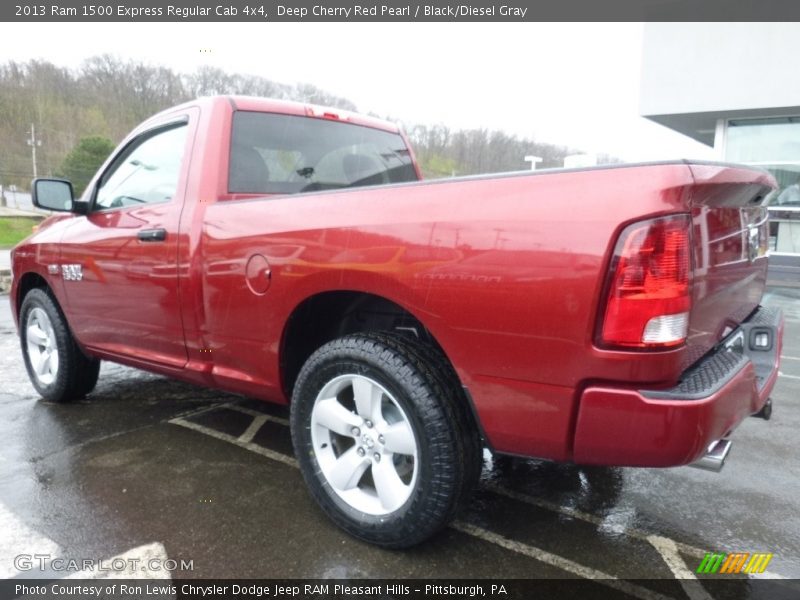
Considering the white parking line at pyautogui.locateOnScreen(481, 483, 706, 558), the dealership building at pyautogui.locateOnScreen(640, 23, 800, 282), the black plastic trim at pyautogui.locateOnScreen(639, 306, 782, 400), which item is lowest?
the white parking line at pyautogui.locateOnScreen(481, 483, 706, 558)

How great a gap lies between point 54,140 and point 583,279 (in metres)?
42.2

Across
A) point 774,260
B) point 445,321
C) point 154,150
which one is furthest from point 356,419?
point 774,260

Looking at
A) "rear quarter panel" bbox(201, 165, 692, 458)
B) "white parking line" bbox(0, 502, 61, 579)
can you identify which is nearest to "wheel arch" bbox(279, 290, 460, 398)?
"rear quarter panel" bbox(201, 165, 692, 458)

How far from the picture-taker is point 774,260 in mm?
13172

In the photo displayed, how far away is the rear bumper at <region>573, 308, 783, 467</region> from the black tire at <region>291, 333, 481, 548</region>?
434 millimetres

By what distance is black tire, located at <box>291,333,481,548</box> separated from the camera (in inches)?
76.2

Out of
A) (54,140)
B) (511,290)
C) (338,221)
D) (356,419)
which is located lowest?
(356,419)

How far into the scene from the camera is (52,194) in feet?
11.7

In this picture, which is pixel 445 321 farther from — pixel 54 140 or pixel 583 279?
pixel 54 140

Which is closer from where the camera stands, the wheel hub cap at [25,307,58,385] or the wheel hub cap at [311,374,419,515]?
the wheel hub cap at [311,374,419,515]

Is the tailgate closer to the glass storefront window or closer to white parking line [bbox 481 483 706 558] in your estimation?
white parking line [bbox 481 483 706 558]

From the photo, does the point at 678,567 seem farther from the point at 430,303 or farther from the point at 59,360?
the point at 59,360

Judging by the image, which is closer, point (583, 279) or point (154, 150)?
point (583, 279)

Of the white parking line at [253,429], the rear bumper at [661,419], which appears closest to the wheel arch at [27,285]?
the white parking line at [253,429]
